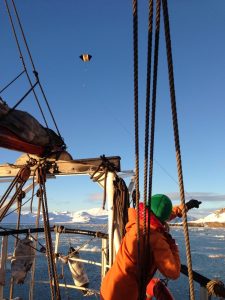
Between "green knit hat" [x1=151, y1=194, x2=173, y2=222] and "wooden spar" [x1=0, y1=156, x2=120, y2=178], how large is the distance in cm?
289

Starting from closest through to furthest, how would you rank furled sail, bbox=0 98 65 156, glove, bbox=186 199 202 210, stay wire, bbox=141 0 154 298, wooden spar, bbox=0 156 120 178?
stay wire, bbox=141 0 154 298 < glove, bbox=186 199 202 210 < furled sail, bbox=0 98 65 156 < wooden spar, bbox=0 156 120 178

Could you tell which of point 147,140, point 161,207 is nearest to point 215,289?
point 161,207

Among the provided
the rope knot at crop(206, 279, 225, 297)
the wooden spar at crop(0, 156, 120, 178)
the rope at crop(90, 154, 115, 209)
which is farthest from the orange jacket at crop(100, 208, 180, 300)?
the wooden spar at crop(0, 156, 120, 178)

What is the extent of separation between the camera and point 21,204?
6902 mm

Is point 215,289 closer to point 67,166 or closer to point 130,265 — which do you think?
point 130,265

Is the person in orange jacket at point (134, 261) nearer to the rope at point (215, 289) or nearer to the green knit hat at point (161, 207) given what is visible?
the green knit hat at point (161, 207)

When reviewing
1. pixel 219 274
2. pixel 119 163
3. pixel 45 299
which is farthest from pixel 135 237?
pixel 219 274

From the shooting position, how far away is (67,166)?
251 inches

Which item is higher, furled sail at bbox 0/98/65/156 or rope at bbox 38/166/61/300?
furled sail at bbox 0/98/65/156

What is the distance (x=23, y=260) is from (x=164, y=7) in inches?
221

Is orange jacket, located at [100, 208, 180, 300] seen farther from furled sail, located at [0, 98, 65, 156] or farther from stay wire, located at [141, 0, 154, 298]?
furled sail, located at [0, 98, 65, 156]

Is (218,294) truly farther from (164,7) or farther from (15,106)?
(15,106)

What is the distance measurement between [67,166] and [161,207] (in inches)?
139

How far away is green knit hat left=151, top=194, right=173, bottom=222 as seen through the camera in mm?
3062
